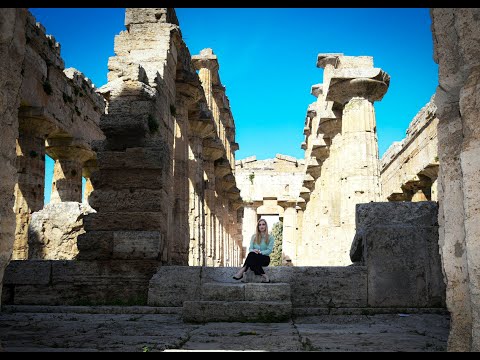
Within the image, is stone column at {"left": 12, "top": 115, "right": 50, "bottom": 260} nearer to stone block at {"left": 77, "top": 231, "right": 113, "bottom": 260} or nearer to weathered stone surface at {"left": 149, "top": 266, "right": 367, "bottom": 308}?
stone block at {"left": 77, "top": 231, "right": 113, "bottom": 260}

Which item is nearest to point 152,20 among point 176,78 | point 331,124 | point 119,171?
point 176,78

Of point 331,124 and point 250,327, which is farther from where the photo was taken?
point 331,124

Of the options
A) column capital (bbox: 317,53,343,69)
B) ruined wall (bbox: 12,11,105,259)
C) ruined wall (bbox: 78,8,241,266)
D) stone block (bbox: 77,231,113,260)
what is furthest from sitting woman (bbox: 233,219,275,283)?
column capital (bbox: 317,53,343,69)

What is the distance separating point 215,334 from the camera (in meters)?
5.02

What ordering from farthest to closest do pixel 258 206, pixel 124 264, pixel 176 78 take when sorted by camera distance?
pixel 258 206, pixel 176 78, pixel 124 264

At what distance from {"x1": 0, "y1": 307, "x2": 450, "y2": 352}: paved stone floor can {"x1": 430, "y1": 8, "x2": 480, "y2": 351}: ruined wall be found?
623mm

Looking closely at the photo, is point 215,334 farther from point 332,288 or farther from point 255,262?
point 332,288

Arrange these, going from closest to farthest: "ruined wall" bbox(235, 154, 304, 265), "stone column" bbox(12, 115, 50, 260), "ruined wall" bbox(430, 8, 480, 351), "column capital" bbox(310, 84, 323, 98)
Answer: "ruined wall" bbox(430, 8, 480, 351) → "stone column" bbox(12, 115, 50, 260) → "column capital" bbox(310, 84, 323, 98) → "ruined wall" bbox(235, 154, 304, 265)

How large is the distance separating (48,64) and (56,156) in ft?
14.3

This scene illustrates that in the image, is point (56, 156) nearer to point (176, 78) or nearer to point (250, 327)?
point (176, 78)

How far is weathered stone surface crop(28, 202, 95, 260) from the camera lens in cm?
1098

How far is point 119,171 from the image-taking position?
901 cm

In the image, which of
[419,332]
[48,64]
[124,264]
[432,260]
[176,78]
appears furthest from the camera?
[48,64]
